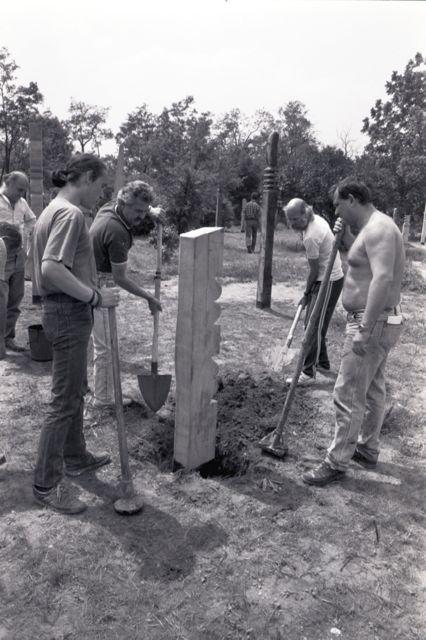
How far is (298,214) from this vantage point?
16.7ft

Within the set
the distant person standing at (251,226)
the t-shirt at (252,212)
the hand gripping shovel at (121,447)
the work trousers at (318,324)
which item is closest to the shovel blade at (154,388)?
the hand gripping shovel at (121,447)

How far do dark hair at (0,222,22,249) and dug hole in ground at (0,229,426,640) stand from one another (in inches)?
69.9

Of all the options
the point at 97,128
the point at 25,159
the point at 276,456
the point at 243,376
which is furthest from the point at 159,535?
the point at 97,128

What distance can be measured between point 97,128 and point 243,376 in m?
58.4

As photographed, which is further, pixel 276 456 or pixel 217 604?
pixel 276 456

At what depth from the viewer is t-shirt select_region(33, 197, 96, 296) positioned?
284cm

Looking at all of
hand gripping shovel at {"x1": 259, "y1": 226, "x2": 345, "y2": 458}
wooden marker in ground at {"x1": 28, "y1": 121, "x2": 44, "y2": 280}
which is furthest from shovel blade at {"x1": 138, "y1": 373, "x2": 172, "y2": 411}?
wooden marker in ground at {"x1": 28, "y1": 121, "x2": 44, "y2": 280}

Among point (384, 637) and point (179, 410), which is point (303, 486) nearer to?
point (179, 410)

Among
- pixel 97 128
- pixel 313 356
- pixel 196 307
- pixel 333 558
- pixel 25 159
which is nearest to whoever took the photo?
pixel 333 558

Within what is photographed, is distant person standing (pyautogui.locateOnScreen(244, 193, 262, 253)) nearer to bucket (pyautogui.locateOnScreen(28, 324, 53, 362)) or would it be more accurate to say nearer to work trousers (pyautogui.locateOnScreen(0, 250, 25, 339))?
work trousers (pyautogui.locateOnScreen(0, 250, 25, 339))

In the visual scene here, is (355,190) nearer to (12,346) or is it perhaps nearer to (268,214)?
(12,346)

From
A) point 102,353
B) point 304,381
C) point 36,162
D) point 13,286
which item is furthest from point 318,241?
point 36,162

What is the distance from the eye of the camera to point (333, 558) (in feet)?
9.57

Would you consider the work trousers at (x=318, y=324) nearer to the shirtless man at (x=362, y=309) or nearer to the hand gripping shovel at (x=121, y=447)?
the shirtless man at (x=362, y=309)
